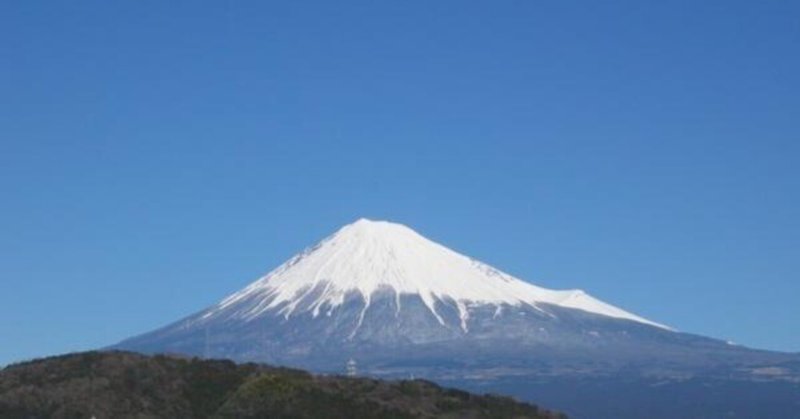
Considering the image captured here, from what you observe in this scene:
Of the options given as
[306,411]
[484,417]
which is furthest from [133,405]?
[484,417]

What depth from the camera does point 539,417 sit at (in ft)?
266

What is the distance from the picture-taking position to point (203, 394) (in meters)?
80.8

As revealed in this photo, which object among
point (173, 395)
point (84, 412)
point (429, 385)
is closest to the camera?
point (84, 412)

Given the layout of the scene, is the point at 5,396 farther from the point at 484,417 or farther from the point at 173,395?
the point at 484,417

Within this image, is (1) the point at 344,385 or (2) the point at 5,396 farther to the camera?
(1) the point at 344,385

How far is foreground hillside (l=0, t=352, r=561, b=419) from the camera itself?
76312 millimetres

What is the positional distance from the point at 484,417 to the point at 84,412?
765 inches

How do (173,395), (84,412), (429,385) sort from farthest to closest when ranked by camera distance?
1. (429,385)
2. (173,395)
3. (84,412)

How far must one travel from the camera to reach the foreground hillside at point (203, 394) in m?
76.3

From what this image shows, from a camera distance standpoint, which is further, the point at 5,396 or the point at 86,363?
the point at 86,363

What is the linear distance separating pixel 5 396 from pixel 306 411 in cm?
1459

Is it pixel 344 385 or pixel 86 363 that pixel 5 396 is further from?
pixel 344 385

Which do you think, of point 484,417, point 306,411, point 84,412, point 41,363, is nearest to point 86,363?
point 41,363

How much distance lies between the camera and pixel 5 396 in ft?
253
